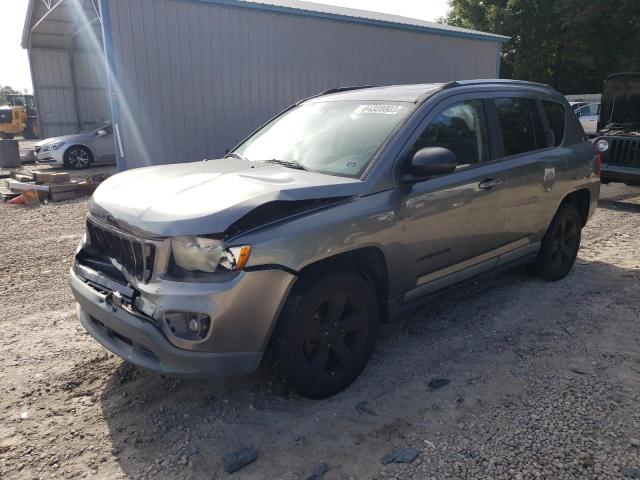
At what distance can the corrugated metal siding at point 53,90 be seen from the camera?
753 inches

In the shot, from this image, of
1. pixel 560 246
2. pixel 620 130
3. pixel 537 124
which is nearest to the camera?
pixel 537 124

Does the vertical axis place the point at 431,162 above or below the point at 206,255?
above

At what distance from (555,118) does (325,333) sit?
3233mm

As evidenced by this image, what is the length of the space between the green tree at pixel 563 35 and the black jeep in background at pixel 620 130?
1938 cm


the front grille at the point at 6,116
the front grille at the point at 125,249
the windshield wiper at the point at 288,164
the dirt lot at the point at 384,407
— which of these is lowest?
the dirt lot at the point at 384,407

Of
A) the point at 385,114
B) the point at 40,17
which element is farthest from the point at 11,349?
the point at 40,17

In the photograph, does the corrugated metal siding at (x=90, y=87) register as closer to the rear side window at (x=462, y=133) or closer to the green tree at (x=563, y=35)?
the rear side window at (x=462, y=133)

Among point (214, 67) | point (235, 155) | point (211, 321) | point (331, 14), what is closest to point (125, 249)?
point (211, 321)

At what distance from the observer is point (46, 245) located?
6.36 m

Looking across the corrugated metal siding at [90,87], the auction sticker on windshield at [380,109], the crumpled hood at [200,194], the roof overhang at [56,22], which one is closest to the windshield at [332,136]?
the auction sticker on windshield at [380,109]

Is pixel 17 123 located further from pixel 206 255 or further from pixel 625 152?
pixel 206 255

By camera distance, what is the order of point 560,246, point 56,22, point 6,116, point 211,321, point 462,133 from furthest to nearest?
1. point 6,116
2. point 56,22
3. point 560,246
4. point 462,133
5. point 211,321

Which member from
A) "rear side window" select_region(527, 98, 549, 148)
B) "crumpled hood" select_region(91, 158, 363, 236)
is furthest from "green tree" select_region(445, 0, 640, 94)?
"crumpled hood" select_region(91, 158, 363, 236)

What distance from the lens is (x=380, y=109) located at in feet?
11.6
